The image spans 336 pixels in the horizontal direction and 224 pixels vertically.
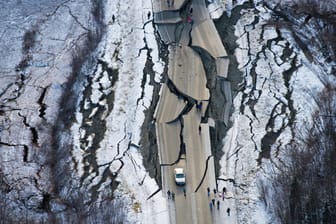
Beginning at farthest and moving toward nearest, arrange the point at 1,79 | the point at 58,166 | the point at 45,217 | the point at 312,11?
the point at 312,11
the point at 1,79
the point at 58,166
the point at 45,217

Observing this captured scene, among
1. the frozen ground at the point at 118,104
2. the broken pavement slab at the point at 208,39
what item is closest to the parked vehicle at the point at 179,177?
the frozen ground at the point at 118,104

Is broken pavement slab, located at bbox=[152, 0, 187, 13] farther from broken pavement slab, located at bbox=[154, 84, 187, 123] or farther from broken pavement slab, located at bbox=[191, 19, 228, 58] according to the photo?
broken pavement slab, located at bbox=[154, 84, 187, 123]

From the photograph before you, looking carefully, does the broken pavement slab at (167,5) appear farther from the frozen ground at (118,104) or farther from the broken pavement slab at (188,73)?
the broken pavement slab at (188,73)

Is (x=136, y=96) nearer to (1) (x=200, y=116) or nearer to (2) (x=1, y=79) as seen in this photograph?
(1) (x=200, y=116)

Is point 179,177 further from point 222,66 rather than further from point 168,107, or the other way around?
point 222,66

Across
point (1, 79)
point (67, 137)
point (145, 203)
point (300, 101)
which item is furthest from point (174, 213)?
point (1, 79)

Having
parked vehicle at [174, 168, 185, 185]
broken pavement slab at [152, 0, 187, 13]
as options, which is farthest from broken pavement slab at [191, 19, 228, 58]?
parked vehicle at [174, 168, 185, 185]

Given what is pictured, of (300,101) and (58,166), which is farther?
(300,101)

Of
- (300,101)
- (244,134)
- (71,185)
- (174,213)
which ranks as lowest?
(174,213)

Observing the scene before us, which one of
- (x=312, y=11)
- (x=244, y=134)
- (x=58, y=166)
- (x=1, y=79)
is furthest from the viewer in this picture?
(x=312, y=11)
